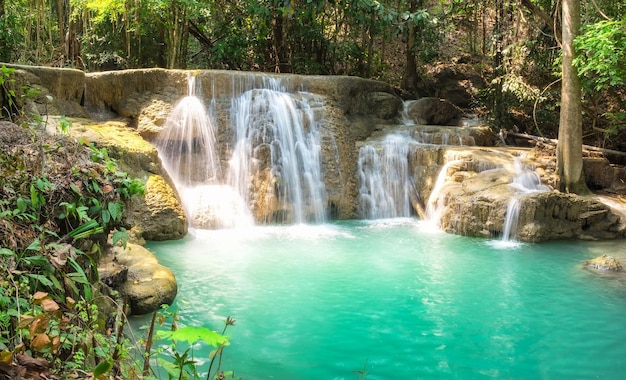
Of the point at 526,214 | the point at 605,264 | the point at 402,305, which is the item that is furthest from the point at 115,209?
the point at 526,214

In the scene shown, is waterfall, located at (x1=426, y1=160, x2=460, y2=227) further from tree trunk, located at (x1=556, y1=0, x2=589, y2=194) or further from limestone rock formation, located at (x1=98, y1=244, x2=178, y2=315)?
limestone rock formation, located at (x1=98, y1=244, x2=178, y2=315)

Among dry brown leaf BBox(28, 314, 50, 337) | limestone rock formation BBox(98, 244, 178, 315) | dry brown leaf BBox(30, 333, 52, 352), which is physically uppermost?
dry brown leaf BBox(28, 314, 50, 337)

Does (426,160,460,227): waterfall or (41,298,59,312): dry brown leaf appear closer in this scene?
(41,298,59,312): dry brown leaf

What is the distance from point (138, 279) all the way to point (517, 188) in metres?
7.00

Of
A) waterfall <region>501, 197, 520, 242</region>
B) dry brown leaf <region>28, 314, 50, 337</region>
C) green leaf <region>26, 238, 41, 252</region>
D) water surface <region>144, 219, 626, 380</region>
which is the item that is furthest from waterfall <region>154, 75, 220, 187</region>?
dry brown leaf <region>28, 314, 50, 337</region>

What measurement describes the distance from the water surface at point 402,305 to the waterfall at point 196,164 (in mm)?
986

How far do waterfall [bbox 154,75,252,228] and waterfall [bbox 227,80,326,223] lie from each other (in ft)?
1.23

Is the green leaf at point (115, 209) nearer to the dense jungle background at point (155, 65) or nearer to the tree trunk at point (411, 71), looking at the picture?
the dense jungle background at point (155, 65)

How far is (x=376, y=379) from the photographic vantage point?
4328mm

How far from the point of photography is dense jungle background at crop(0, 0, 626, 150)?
42.5 feet

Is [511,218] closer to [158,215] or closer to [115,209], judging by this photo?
[158,215]

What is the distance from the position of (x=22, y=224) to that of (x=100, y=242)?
141 centimetres

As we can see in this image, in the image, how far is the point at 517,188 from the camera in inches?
384

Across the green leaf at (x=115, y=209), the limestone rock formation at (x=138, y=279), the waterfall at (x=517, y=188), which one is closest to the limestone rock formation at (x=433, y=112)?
the waterfall at (x=517, y=188)
